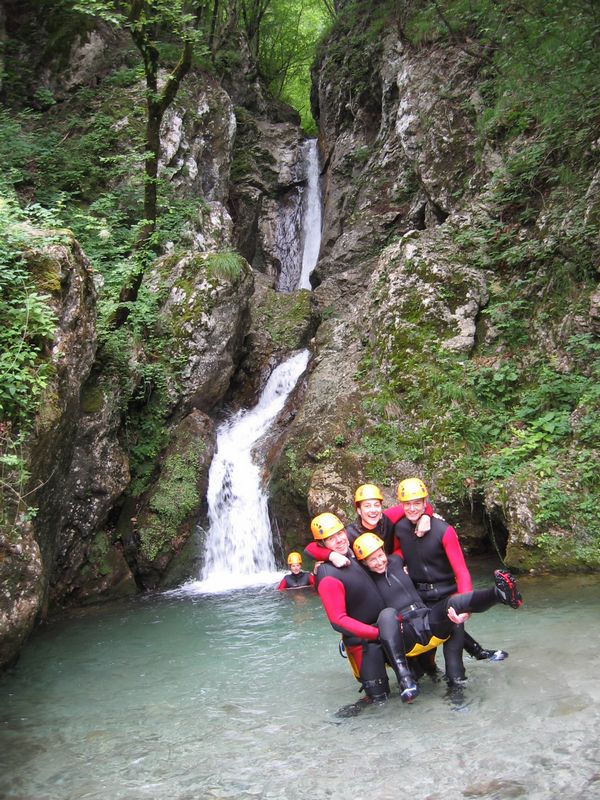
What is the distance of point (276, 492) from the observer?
35.4 ft

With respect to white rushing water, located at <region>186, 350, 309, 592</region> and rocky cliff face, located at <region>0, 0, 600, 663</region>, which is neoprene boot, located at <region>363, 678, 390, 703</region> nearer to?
rocky cliff face, located at <region>0, 0, 600, 663</region>

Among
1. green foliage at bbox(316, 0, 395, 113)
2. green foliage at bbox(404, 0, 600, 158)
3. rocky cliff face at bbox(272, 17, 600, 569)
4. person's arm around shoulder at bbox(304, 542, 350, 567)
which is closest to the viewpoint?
person's arm around shoulder at bbox(304, 542, 350, 567)

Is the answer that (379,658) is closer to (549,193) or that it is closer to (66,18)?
(549,193)

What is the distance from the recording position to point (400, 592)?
458 centimetres

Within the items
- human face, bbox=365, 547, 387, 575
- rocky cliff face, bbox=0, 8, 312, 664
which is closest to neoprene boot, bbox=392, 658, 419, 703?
human face, bbox=365, 547, 387, 575

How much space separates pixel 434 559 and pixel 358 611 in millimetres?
714

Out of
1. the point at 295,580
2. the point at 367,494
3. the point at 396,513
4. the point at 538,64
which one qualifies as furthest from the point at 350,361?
the point at 367,494

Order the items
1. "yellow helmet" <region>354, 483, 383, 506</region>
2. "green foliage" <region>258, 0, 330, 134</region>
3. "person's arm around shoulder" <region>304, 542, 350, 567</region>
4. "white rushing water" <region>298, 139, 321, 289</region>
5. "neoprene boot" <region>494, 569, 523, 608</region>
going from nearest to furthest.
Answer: "neoprene boot" <region>494, 569, 523, 608</region> < "person's arm around shoulder" <region>304, 542, 350, 567</region> < "yellow helmet" <region>354, 483, 383, 506</region> < "white rushing water" <region>298, 139, 321, 289</region> < "green foliage" <region>258, 0, 330, 134</region>

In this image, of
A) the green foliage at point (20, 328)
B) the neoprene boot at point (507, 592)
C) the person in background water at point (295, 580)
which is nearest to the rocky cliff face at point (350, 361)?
the green foliage at point (20, 328)

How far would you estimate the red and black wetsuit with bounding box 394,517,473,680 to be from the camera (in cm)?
461

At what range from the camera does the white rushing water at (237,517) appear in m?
10.3

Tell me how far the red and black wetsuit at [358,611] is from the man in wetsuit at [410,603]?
10 cm

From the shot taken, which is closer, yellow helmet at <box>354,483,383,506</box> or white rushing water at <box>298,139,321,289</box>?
yellow helmet at <box>354,483,383,506</box>

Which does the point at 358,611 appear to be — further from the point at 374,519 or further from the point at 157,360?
the point at 157,360
